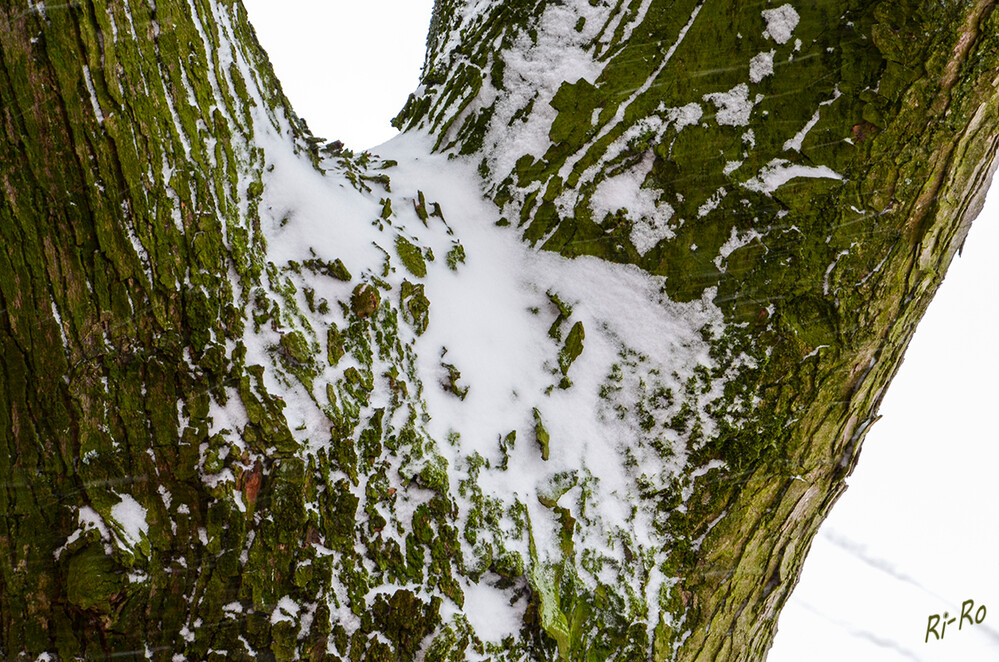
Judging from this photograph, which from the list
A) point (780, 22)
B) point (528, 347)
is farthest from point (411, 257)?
point (780, 22)

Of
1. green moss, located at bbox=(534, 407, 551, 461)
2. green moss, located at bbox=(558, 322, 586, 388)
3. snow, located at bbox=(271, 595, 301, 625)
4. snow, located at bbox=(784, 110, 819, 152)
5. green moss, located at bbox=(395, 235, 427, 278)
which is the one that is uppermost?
snow, located at bbox=(784, 110, 819, 152)

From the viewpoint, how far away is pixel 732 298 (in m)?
1.35

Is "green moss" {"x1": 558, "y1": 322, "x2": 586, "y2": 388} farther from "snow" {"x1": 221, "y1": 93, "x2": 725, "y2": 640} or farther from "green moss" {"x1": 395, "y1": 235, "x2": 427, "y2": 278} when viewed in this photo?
→ "green moss" {"x1": 395, "y1": 235, "x2": 427, "y2": 278}

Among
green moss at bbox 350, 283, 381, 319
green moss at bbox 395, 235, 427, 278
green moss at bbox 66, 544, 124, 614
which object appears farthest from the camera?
green moss at bbox 395, 235, 427, 278

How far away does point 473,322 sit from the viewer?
1.47m

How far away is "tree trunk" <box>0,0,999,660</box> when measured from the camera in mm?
982

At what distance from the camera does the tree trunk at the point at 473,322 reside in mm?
982

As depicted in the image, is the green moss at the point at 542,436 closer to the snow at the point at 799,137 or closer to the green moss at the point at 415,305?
the green moss at the point at 415,305

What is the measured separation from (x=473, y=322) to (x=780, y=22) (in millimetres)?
801

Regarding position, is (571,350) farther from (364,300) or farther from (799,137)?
(799,137)

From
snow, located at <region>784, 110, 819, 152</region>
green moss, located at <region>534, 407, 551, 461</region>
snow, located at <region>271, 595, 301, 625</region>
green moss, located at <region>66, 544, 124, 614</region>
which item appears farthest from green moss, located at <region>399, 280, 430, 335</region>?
snow, located at <region>784, 110, 819, 152</region>

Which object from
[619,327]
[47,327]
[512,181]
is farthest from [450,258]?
[47,327]

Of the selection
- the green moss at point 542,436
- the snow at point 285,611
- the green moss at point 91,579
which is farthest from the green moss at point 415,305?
the green moss at point 91,579

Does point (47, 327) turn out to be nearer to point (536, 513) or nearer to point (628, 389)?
point (536, 513)
